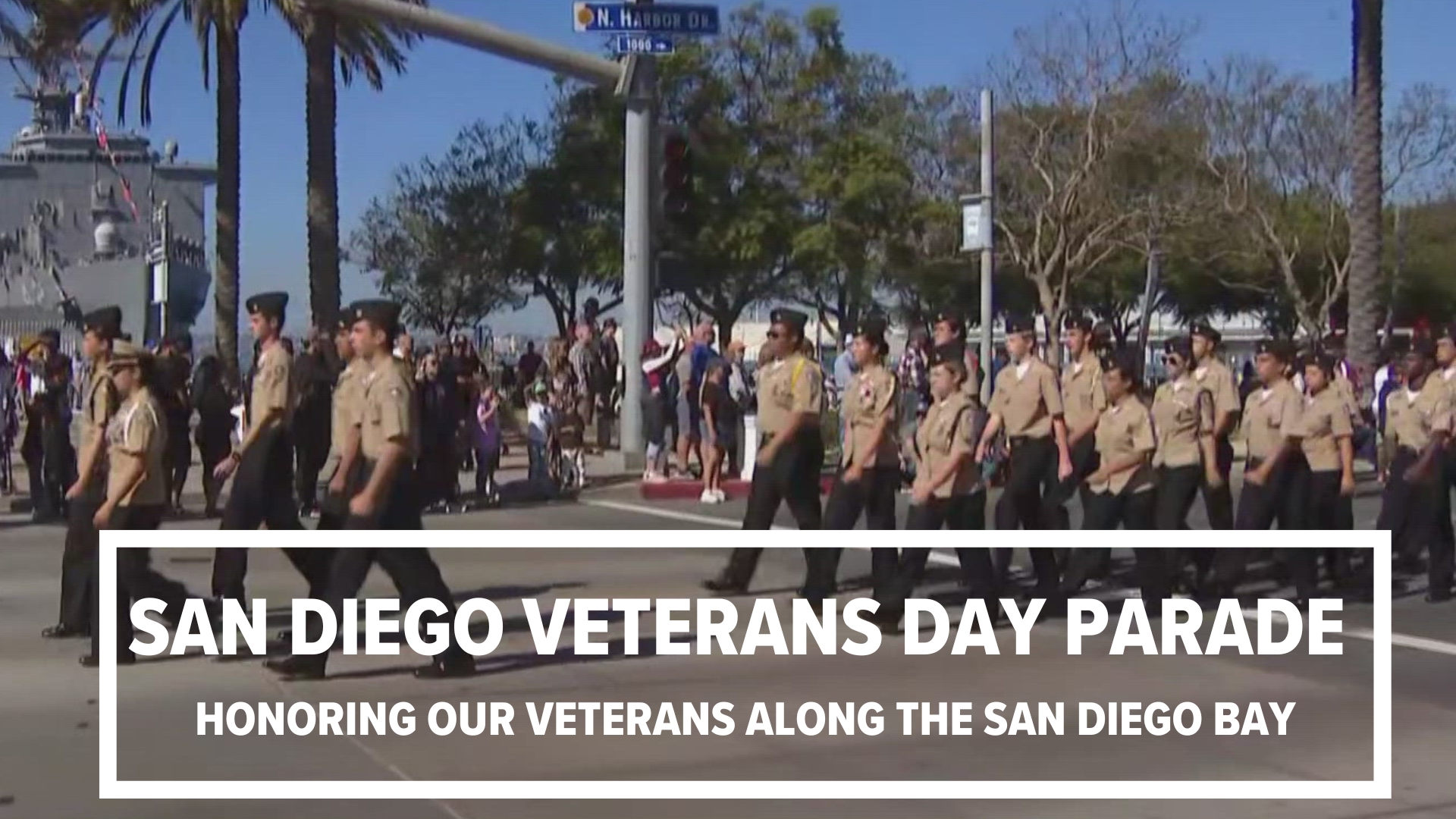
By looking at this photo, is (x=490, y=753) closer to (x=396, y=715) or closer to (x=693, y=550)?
(x=396, y=715)

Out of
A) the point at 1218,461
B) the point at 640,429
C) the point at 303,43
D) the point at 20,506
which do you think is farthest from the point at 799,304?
the point at 1218,461

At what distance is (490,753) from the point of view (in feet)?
26.7

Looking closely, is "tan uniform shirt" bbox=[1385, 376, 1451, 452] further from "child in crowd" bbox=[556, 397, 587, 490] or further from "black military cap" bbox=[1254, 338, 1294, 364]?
"child in crowd" bbox=[556, 397, 587, 490]

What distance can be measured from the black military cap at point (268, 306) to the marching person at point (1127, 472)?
509cm

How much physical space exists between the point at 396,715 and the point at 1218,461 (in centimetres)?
677

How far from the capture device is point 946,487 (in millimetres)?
11203

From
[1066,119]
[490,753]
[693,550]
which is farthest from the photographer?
[1066,119]

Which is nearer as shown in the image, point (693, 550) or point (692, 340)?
point (693, 550)

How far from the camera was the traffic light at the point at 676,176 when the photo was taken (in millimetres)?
20391

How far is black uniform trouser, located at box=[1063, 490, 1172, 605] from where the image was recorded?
38.9 feet

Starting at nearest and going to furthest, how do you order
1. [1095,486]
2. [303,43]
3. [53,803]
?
[53,803]
[1095,486]
[303,43]

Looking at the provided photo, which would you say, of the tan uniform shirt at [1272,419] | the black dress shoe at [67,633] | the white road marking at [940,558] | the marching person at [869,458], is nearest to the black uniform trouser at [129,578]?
the black dress shoe at [67,633]

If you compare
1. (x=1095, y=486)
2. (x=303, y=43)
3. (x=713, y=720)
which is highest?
(x=303, y=43)

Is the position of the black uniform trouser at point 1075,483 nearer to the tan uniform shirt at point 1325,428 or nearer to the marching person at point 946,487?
the marching person at point 946,487
